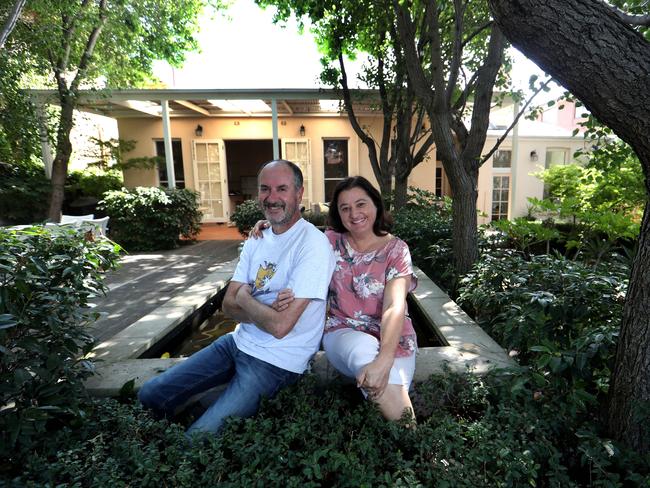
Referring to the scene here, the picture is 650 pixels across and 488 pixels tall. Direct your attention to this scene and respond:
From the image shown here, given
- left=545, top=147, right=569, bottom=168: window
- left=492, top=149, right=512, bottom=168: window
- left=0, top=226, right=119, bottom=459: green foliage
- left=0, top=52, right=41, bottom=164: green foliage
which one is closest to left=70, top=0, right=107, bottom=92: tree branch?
left=0, top=52, right=41, bottom=164: green foliage

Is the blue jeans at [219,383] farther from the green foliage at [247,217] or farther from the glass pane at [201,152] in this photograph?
the glass pane at [201,152]

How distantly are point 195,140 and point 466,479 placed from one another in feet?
35.0

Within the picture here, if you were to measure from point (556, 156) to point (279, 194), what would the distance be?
495 inches

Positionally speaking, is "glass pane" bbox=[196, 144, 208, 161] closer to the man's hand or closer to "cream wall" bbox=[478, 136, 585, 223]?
"cream wall" bbox=[478, 136, 585, 223]

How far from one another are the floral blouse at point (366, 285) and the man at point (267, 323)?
0.13 metres

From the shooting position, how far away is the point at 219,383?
1.93 meters

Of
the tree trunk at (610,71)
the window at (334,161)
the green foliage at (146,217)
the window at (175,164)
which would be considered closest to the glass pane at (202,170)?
the window at (175,164)

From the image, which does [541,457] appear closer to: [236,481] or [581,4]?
[236,481]

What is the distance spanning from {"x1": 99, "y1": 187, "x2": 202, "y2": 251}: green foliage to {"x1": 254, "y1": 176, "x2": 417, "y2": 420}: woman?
633cm

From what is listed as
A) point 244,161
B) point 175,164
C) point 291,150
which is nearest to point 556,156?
point 291,150

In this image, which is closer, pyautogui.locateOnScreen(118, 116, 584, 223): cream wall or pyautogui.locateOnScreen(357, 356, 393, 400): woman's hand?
pyautogui.locateOnScreen(357, 356, 393, 400): woman's hand

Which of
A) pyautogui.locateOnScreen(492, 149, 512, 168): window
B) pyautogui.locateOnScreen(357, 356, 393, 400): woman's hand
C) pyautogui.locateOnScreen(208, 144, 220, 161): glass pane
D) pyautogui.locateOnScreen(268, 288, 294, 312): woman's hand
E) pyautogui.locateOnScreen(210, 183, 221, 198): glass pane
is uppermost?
pyautogui.locateOnScreen(208, 144, 220, 161): glass pane

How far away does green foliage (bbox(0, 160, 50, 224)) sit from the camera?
7.77 meters

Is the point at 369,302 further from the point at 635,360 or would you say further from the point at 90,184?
the point at 90,184
